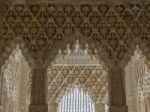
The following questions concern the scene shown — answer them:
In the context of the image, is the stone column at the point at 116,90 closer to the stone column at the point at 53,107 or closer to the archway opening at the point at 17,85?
the archway opening at the point at 17,85

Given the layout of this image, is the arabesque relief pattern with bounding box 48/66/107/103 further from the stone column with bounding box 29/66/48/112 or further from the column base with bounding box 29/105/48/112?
the column base with bounding box 29/105/48/112

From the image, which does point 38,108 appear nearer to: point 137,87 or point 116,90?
point 116,90

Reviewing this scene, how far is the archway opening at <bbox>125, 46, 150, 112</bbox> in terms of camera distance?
9.84 metres

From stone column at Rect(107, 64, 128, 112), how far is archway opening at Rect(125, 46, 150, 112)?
2.59 m

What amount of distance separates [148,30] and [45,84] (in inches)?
87.1

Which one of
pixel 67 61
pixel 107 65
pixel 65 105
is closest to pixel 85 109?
pixel 65 105

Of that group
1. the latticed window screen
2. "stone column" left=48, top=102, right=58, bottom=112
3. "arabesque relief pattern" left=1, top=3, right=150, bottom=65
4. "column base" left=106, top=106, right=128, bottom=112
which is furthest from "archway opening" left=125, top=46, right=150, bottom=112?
"column base" left=106, top=106, right=128, bottom=112

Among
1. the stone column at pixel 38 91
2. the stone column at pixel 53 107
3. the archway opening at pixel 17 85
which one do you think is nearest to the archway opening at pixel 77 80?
the stone column at pixel 53 107

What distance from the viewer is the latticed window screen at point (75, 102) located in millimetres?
13169

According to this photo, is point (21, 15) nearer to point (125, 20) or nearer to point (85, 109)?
point (125, 20)

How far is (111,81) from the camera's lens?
7137mm

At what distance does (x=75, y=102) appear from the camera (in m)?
13.4

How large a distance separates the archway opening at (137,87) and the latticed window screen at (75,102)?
2.73 m

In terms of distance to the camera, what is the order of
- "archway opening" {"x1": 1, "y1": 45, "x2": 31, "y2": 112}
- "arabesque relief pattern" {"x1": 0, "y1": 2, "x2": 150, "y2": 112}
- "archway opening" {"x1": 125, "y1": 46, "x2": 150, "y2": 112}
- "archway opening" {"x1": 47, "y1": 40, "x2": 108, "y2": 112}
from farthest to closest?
"archway opening" {"x1": 47, "y1": 40, "x2": 108, "y2": 112}
"archway opening" {"x1": 125, "y1": 46, "x2": 150, "y2": 112}
"archway opening" {"x1": 1, "y1": 45, "x2": 31, "y2": 112}
"arabesque relief pattern" {"x1": 0, "y1": 2, "x2": 150, "y2": 112}
